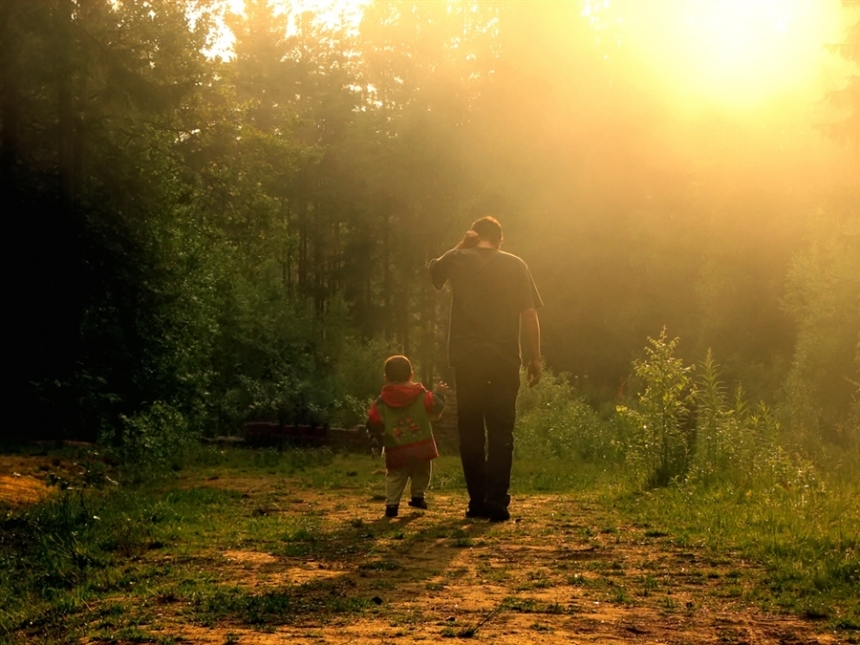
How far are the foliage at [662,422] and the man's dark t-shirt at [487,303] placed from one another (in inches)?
131

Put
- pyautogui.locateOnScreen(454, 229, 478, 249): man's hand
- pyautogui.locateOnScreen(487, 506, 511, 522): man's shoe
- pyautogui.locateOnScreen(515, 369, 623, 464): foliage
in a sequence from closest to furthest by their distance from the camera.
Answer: pyautogui.locateOnScreen(487, 506, 511, 522): man's shoe → pyautogui.locateOnScreen(454, 229, 478, 249): man's hand → pyautogui.locateOnScreen(515, 369, 623, 464): foliage

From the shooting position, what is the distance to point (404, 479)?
1013 cm

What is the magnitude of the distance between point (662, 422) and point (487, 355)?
13.0 feet

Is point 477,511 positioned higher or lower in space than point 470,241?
lower

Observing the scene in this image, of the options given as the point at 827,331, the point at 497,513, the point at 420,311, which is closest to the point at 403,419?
the point at 497,513

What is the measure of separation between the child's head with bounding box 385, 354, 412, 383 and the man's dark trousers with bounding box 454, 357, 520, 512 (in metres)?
0.77

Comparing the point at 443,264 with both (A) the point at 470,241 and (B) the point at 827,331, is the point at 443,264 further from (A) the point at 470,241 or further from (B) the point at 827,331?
(B) the point at 827,331

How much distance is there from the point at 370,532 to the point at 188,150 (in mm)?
18206

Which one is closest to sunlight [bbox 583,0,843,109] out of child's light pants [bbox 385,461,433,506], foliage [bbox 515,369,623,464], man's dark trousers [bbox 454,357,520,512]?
foliage [bbox 515,369,623,464]

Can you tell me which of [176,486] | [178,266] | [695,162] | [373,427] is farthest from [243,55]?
[373,427]

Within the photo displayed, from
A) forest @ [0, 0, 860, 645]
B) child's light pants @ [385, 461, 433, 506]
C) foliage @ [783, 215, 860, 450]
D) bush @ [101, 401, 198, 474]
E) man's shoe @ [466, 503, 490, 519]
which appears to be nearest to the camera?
forest @ [0, 0, 860, 645]

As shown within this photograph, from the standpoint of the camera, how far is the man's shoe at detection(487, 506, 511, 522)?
923 cm

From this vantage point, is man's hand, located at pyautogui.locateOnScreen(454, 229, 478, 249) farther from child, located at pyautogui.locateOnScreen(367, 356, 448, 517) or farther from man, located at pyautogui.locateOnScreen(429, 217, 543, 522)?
child, located at pyautogui.locateOnScreen(367, 356, 448, 517)

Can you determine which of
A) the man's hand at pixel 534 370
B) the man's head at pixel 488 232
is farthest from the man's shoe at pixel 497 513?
the man's head at pixel 488 232
